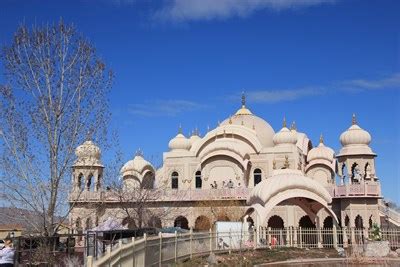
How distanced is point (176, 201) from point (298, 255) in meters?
14.0

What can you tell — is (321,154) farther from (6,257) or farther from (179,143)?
(6,257)

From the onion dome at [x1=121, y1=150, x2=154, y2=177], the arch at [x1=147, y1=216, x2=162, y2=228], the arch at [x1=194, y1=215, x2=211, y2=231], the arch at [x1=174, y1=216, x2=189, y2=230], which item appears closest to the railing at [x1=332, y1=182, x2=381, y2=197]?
the arch at [x1=194, y1=215, x2=211, y2=231]

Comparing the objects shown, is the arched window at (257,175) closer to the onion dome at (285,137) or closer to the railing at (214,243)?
the onion dome at (285,137)

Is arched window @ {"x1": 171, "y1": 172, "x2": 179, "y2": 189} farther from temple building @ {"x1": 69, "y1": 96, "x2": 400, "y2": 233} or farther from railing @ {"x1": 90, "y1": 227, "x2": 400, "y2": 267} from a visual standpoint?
railing @ {"x1": 90, "y1": 227, "x2": 400, "y2": 267}

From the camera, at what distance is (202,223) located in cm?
3412

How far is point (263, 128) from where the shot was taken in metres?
42.3

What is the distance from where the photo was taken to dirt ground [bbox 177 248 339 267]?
1783 cm

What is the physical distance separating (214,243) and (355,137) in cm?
1672

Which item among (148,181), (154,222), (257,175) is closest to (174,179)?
(148,181)

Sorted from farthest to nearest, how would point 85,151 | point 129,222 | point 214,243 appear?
point 129,222 < point 214,243 < point 85,151

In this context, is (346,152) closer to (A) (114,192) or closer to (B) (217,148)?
(B) (217,148)

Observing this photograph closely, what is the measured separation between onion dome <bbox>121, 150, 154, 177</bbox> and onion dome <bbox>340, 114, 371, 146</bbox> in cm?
1592

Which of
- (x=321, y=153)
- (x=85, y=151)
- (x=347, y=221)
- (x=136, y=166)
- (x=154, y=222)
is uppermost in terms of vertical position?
(x=321, y=153)

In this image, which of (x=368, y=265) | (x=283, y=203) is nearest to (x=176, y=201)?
(x=283, y=203)
